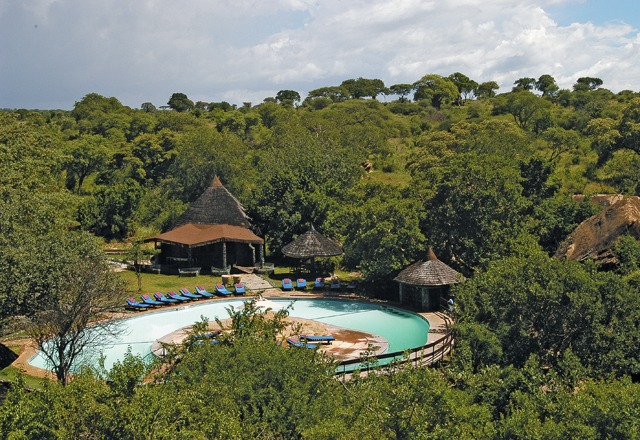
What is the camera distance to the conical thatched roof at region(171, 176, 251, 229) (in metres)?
33.2

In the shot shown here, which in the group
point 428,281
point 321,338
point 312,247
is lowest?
point 321,338

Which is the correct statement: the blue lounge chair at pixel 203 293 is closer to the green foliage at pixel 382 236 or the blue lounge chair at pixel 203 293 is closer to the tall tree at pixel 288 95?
the green foliage at pixel 382 236

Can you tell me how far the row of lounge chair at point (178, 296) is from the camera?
23172 mm

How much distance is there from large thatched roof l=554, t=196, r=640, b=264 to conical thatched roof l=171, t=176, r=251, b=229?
2018cm

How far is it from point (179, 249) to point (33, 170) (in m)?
9.43

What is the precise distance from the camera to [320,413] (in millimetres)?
9781

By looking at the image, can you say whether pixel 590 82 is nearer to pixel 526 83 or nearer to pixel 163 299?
pixel 526 83

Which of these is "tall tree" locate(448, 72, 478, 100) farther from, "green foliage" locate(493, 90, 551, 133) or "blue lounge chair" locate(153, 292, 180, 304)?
"blue lounge chair" locate(153, 292, 180, 304)

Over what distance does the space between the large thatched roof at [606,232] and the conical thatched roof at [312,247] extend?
12.1m

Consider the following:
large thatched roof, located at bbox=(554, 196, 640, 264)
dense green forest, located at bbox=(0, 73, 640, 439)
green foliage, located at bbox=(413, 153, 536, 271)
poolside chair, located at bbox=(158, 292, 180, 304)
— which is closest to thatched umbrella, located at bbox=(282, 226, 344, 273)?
dense green forest, located at bbox=(0, 73, 640, 439)

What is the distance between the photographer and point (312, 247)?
28.2 meters

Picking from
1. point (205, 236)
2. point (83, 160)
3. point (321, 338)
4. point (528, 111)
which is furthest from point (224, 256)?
point (528, 111)

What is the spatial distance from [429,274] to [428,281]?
38 cm

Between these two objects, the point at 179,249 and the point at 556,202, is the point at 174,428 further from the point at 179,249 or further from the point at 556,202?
the point at 556,202
